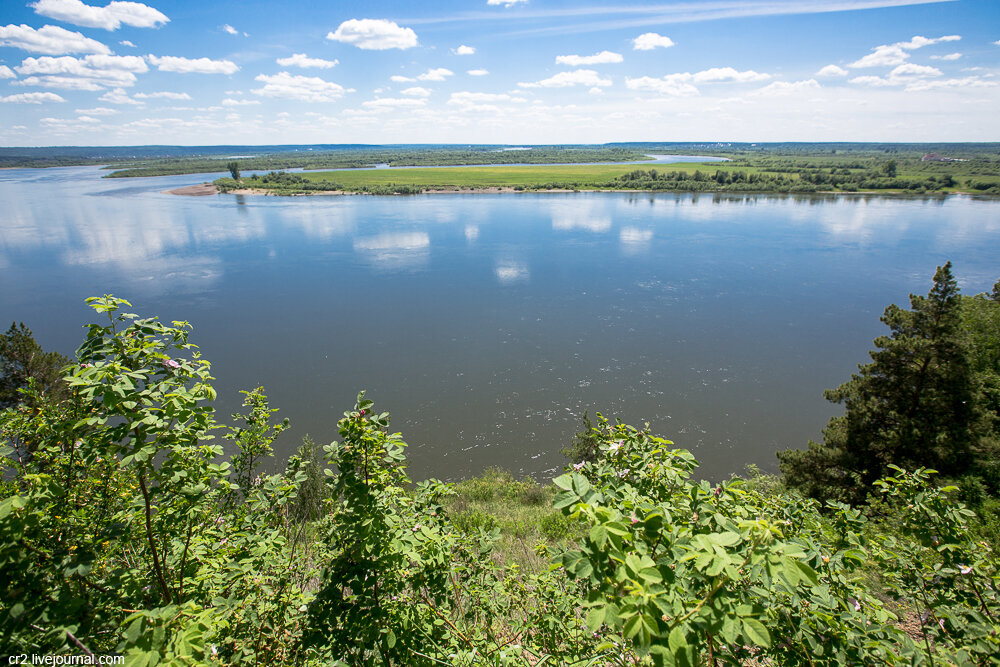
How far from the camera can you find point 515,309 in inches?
1070

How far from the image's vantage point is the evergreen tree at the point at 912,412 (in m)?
10.3

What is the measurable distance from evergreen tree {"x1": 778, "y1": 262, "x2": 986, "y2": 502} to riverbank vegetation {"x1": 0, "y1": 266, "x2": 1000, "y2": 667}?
9.14m

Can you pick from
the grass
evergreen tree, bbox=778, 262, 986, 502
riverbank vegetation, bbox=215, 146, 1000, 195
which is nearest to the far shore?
riverbank vegetation, bbox=215, 146, 1000, 195

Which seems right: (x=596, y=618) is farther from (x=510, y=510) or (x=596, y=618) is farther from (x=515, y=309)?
(x=515, y=309)

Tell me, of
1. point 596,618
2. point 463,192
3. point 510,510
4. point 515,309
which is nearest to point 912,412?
point 510,510

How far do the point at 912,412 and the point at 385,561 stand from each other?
43.8 ft

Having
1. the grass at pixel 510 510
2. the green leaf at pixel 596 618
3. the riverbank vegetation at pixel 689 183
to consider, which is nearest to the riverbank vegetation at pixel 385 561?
the green leaf at pixel 596 618

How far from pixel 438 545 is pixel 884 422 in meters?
12.8

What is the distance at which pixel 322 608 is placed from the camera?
9.20 feet

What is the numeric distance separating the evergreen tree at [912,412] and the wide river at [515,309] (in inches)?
155

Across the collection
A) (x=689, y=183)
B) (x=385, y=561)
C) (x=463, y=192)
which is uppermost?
(x=689, y=183)

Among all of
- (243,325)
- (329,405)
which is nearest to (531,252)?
(243,325)

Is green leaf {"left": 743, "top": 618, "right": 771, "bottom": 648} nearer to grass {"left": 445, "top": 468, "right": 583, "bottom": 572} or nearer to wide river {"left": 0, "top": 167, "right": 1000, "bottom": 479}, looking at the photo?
grass {"left": 445, "top": 468, "right": 583, "bottom": 572}

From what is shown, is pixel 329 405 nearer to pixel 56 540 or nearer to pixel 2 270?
pixel 56 540
